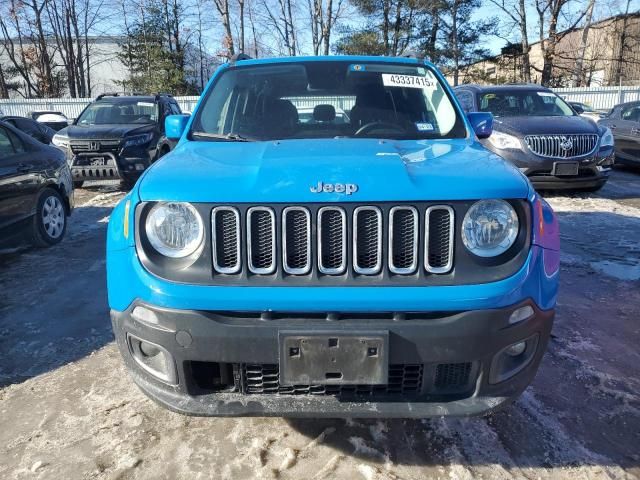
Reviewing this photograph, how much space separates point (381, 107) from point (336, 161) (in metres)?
1.19

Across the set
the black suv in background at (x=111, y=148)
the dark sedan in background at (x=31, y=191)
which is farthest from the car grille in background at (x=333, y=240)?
the black suv in background at (x=111, y=148)

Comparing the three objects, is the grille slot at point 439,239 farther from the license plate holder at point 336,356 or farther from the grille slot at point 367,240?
the license plate holder at point 336,356

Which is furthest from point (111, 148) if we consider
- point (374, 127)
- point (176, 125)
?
point (374, 127)

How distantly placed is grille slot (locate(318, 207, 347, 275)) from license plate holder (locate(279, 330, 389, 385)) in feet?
0.86

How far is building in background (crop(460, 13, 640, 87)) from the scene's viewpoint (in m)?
31.3

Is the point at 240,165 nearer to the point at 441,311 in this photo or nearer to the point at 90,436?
the point at 441,311

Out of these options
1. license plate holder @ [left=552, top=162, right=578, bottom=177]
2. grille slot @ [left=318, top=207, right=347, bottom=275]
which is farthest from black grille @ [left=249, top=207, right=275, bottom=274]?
license plate holder @ [left=552, top=162, right=578, bottom=177]

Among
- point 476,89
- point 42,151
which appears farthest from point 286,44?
point 42,151

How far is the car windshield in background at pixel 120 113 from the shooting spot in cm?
1028

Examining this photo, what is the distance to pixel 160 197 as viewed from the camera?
207 centimetres

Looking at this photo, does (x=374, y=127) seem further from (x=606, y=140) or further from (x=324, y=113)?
(x=606, y=140)

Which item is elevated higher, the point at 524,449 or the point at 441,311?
the point at 441,311

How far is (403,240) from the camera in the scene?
6.66 feet

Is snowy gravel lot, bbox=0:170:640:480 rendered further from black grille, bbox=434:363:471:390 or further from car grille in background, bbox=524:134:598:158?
car grille in background, bbox=524:134:598:158
